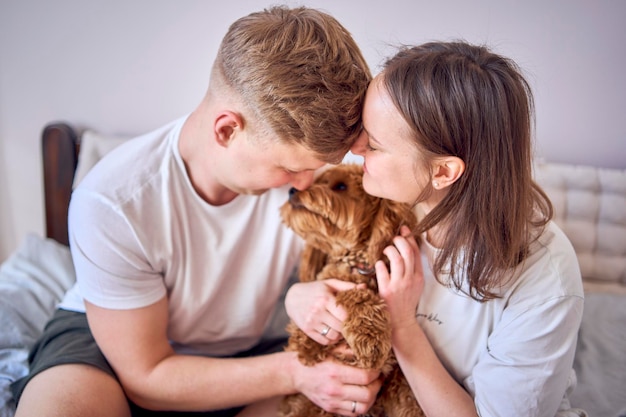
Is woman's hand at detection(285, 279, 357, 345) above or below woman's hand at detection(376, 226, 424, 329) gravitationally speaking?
below

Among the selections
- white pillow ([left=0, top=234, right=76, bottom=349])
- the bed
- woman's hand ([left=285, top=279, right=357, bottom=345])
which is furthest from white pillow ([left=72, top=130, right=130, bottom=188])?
woman's hand ([left=285, top=279, right=357, bottom=345])

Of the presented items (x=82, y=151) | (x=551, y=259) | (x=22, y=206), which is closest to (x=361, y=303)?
(x=551, y=259)

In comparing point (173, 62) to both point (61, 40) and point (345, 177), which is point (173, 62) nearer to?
point (61, 40)

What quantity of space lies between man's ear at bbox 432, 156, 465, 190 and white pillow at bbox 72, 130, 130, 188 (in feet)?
4.59

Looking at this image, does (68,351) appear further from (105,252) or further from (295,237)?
(295,237)

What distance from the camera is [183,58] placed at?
180 cm

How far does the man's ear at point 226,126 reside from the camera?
3.51ft

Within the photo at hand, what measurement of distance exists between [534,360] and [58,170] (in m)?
1.96

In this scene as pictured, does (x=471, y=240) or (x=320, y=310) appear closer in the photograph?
(x=471, y=240)

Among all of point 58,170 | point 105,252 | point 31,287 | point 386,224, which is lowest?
point 31,287

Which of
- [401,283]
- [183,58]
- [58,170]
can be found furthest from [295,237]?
[58,170]

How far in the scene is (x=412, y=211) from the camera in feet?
3.96

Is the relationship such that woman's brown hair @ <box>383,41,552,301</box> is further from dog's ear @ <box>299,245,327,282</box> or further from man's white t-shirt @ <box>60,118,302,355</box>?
man's white t-shirt @ <box>60,118,302,355</box>

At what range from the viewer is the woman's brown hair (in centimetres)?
92
